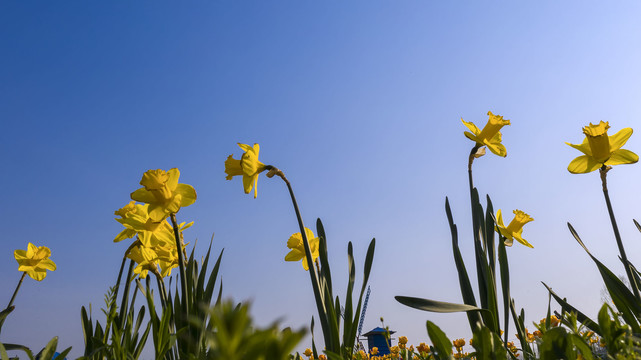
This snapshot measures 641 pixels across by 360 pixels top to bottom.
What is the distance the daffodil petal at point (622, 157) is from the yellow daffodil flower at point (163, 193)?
210cm

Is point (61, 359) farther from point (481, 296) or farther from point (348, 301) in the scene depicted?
point (481, 296)

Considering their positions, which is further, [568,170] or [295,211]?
[568,170]

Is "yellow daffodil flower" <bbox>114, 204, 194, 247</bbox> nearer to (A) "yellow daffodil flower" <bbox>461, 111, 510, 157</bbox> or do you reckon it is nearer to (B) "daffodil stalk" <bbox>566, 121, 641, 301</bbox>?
(A) "yellow daffodil flower" <bbox>461, 111, 510, 157</bbox>

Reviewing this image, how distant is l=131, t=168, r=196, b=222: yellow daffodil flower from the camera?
6.35 feet

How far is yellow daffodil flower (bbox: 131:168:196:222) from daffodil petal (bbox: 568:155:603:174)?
76.4 inches

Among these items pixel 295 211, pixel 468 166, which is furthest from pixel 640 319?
pixel 295 211

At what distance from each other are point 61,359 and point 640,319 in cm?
222

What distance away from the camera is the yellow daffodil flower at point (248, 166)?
211cm

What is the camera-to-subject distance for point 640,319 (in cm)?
190

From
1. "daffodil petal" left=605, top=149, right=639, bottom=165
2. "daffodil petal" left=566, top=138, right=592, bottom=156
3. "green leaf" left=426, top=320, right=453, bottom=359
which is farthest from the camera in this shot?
"daffodil petal" left=566, top=138, right=592, bottom=156

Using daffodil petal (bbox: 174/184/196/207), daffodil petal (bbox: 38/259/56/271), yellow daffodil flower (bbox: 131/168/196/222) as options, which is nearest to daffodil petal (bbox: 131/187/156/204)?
yellow daffodil flower (bbox: 131/168/196/222)

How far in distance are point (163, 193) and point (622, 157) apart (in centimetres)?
226

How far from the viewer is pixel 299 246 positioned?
2.62 m

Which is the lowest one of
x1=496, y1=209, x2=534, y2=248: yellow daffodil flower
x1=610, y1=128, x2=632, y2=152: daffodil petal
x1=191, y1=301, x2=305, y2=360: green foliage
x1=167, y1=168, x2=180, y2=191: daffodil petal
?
x1=191, y1=301, x2=305, y2=360: green foliage
